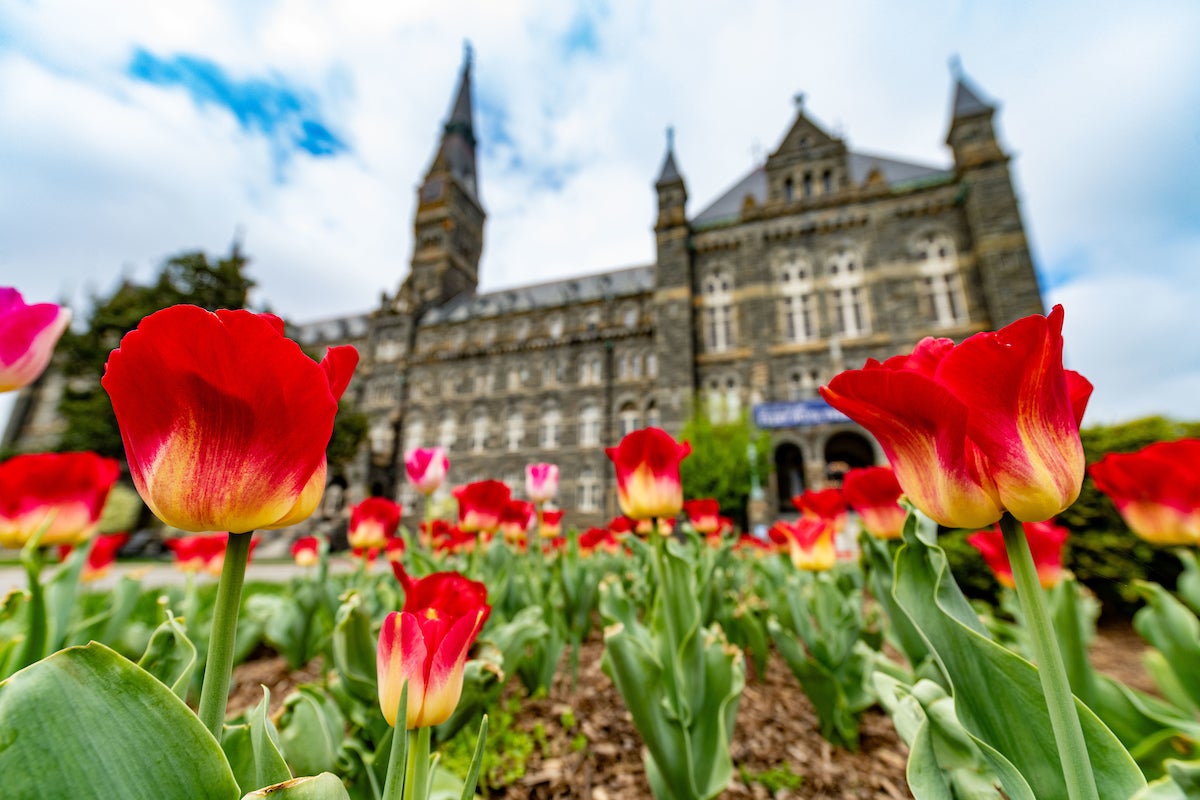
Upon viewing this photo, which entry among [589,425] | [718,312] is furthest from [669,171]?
[589,425]

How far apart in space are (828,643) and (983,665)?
156 centimetres

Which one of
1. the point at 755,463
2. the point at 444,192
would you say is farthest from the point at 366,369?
the point at 755,463

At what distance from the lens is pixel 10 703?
497 mm

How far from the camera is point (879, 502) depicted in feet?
5.81

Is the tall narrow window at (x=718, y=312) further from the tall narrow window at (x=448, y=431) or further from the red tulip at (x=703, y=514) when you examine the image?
the red tulip at (x=703, y=514)

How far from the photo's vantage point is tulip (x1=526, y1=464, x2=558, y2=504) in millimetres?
2812

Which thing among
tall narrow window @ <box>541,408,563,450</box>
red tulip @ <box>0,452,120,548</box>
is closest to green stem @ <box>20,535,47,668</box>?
red tulip @ <box>0,452,120,548</box>

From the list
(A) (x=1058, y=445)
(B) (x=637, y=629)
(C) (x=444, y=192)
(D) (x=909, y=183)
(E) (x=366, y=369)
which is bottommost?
(B) (x=637, y=629)

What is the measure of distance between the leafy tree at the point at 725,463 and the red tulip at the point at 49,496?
47.6 ft

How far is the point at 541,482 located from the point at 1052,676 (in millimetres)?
2362

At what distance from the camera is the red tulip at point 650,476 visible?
5.24 ft

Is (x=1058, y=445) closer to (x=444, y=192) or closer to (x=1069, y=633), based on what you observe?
(x=1069, y=633)

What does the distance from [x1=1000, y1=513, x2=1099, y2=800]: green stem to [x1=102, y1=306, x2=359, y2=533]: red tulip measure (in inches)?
35.2

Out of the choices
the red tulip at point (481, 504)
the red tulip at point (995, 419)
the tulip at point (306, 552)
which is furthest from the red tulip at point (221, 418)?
the tulip at point (306, 552)
